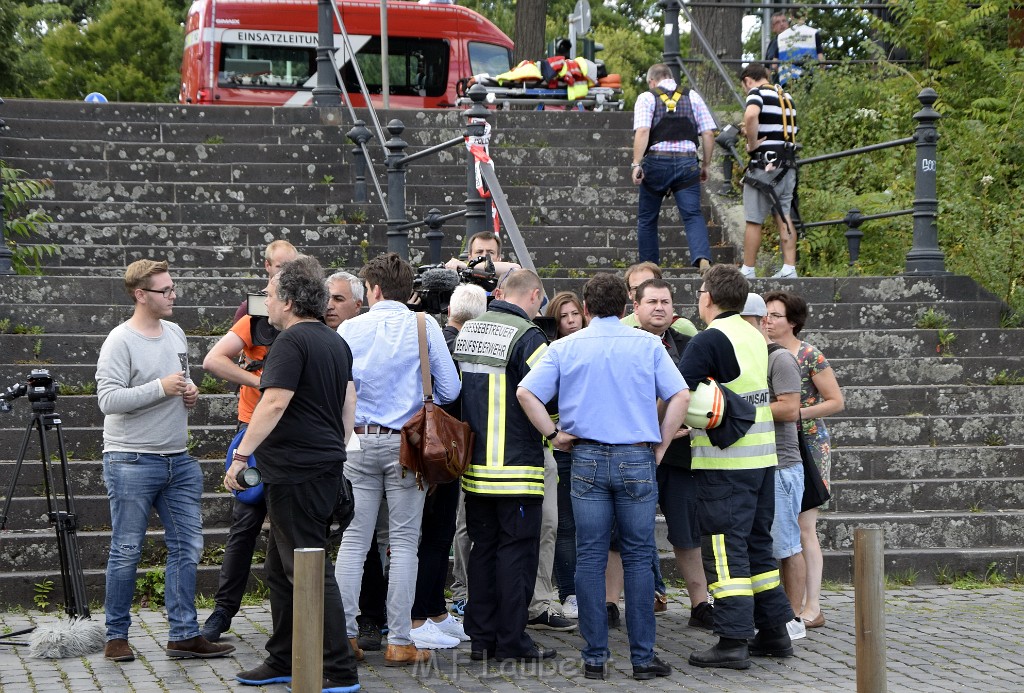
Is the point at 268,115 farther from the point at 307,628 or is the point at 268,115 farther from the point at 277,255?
the point at 307,628

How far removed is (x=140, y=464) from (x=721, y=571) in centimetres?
290

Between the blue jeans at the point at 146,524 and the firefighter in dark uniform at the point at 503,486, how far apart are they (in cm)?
139

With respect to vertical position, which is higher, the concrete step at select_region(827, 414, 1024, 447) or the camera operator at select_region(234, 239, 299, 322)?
the camera operator at select_region(234, 239, 299, 322)

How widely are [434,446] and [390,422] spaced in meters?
0.32

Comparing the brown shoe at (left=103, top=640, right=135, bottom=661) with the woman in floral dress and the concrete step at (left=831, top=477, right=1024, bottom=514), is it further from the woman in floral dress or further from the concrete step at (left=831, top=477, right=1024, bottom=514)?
the concrete step at (left=831, top=477, right=1024, bottom=514)

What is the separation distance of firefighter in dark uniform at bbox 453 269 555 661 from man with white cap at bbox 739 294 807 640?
1.26m

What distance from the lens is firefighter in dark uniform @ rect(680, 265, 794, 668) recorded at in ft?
21.4

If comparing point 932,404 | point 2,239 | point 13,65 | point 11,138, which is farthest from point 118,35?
Answer: point 932,404

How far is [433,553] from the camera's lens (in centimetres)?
695

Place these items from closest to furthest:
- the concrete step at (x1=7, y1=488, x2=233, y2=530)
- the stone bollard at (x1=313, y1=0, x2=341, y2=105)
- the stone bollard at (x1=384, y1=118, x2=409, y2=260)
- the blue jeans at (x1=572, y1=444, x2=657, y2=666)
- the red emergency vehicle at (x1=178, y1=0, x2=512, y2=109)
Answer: the blue jeans at (x1=572, y1=444, x2=657, y2=666) → the concrete step at (x1=7, y1=488, x2=233, y2=530) → the stone bollard at (x1=384, y1=118, x2=409, y2=260) → the stone bollard at (x1=313, y1=0, x2=341, y2=105) → the red emergency vehicle at (x1=178, y1=0, x2=512, y2=109)

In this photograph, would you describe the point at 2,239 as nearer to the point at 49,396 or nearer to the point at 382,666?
the point at 49,396

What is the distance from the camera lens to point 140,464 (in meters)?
6.40

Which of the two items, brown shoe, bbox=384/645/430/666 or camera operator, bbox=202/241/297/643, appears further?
camera operator, bbox=202/241/297/643

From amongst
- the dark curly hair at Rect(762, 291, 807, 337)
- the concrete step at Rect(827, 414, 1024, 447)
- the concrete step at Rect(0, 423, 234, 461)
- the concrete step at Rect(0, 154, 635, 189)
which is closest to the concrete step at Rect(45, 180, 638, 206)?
the concrete step at Rect(0, 154, 635, 189)
